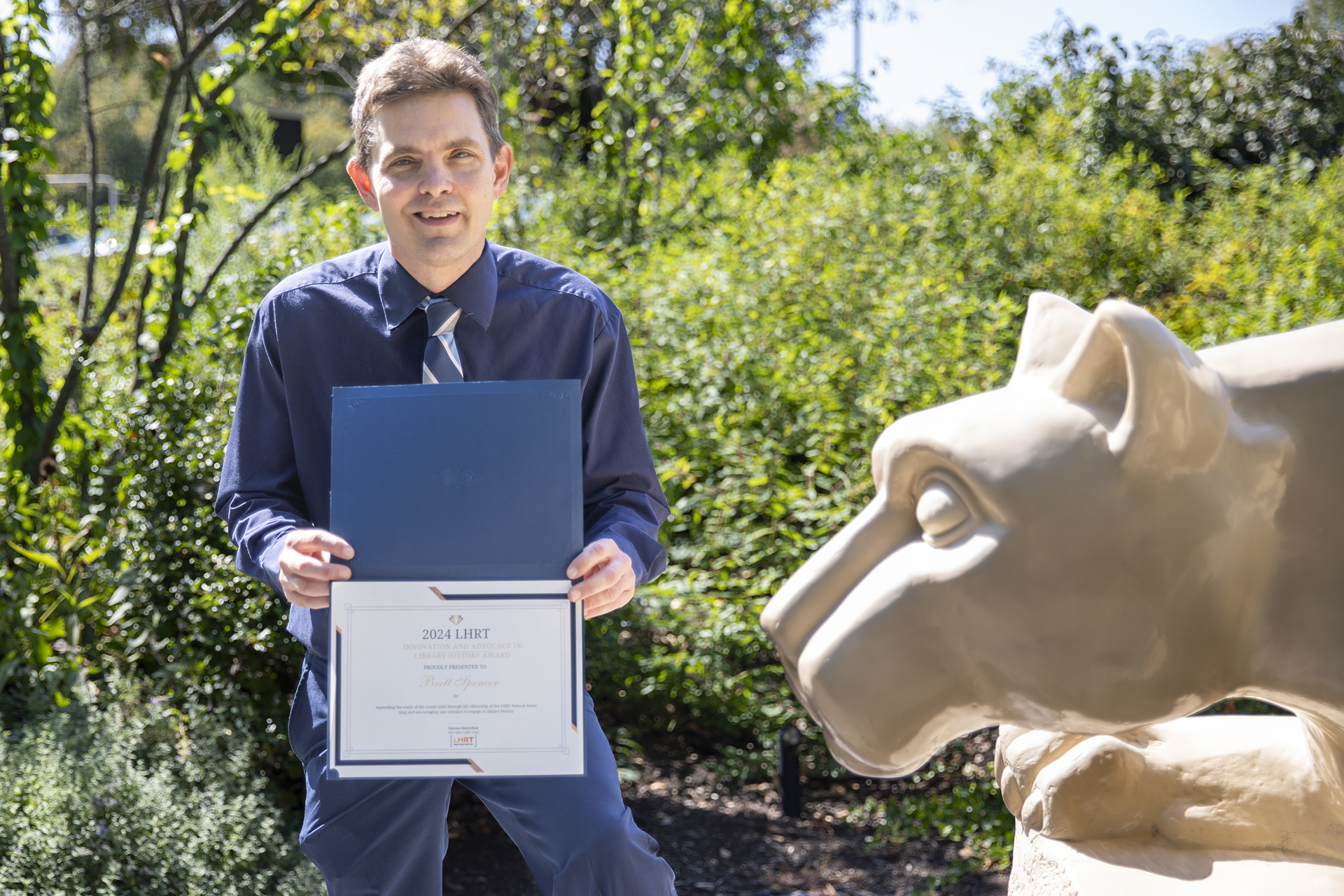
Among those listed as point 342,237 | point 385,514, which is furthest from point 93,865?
point 342,237

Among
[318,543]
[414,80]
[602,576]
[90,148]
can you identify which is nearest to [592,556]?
[602,576]

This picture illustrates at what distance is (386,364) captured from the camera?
1.86 meters

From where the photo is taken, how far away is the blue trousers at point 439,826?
1709 millimetres

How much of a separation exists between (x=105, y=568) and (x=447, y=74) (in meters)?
2.20

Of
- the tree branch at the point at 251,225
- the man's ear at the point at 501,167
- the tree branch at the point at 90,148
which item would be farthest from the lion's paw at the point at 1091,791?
the tree branch at the point at 90,148

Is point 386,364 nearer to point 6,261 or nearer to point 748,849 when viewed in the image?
point 748,849

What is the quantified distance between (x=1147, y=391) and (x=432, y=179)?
1.18 metres

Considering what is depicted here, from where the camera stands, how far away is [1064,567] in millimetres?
1011

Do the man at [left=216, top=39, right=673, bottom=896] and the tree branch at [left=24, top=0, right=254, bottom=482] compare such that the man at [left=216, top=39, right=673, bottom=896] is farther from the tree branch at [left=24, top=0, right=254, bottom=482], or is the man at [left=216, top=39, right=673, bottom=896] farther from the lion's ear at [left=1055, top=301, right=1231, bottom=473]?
the tree branch at [left=24, top=0, right=254, bottom=482]

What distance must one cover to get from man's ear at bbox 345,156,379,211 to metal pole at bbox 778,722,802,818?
212 cm

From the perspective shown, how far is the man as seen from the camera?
5.66 ft

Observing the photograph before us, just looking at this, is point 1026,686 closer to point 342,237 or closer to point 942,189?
point 342,237

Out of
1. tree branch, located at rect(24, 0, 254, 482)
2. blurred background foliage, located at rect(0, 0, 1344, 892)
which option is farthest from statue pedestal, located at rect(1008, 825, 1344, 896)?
tree branch, located at rect(24, 0, 254, 482)

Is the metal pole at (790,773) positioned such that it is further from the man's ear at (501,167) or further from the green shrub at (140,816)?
the man's ear at (501,167)
